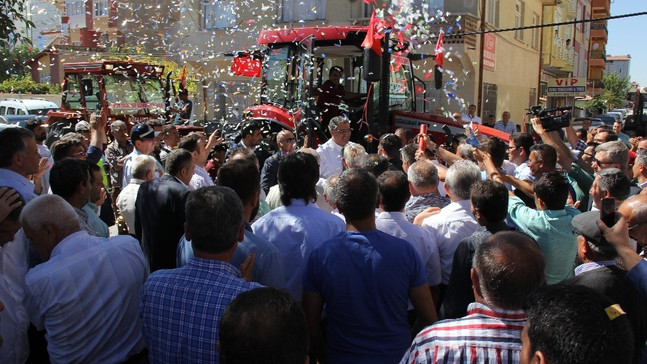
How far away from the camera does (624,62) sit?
135 m

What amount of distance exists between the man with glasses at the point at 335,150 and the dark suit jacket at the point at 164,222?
9.26ft

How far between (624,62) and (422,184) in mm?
153093

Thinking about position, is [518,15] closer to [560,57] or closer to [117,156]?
[560,57]

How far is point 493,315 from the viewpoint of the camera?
2020mm

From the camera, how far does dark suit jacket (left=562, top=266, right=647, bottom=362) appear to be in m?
2.58

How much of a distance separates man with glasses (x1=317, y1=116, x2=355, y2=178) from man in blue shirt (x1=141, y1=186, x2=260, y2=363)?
4000 mm

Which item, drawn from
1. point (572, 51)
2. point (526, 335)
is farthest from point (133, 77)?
point (572, 51)

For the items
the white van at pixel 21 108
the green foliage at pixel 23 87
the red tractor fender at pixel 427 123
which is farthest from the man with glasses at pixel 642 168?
the green foliage at pixel 23 87

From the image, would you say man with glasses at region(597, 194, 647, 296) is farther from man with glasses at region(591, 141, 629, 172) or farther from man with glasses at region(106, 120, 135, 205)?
man with glasses at region(106, 120, 135, 205)

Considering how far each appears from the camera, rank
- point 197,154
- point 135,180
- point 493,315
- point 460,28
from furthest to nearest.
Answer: point 460,28 < point 197,154 < point 135,180 < point 493,315

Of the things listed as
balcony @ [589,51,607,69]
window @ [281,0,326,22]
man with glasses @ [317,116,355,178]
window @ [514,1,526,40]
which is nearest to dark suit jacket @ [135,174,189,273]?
man with glasses @ [317,116,355,178]

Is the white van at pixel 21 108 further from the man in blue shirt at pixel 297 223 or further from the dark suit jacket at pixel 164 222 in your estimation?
the man in blue shirt at pixel 297 223

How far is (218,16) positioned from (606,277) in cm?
1724

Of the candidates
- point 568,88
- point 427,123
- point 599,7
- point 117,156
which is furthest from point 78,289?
point 599,7
